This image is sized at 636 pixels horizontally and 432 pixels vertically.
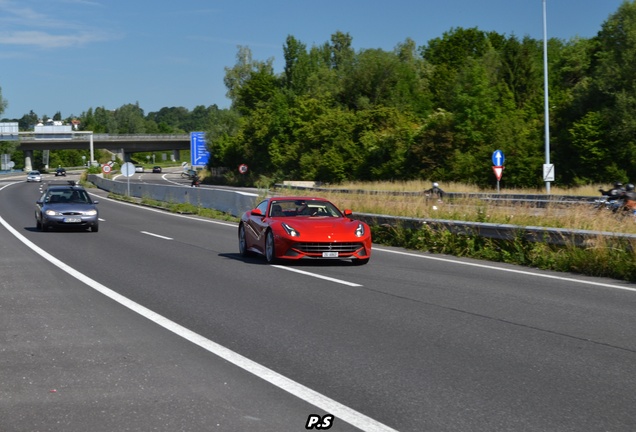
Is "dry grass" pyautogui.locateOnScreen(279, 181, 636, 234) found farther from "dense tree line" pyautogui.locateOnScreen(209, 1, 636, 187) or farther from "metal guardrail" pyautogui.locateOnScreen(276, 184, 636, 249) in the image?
"dense tree line" pyautogui.locateOnScreen(209, 1, 636, 187)

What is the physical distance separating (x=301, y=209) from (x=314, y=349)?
910 centimetres

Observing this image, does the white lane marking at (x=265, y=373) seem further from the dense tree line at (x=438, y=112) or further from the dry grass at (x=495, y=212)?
the dense tree line at (x=438, y=112)

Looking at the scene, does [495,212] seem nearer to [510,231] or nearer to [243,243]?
[510,231]

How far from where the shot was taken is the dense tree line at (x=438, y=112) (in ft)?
181

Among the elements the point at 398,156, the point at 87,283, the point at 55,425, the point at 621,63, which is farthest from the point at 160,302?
the point at 398,156

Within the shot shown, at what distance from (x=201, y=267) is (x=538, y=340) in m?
8.29

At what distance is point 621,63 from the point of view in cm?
5572

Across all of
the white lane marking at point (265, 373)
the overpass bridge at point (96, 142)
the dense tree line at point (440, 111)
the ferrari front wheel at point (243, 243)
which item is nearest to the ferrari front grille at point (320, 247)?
the ferrari front wheel at point (243, 243)

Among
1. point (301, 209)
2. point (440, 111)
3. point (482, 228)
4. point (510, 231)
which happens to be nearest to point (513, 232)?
point (510, 231)

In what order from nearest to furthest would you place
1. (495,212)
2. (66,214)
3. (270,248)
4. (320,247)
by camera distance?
(320,247) → (270,248) → (495,212) → (66,214)

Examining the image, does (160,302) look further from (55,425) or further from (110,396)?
(55,425)

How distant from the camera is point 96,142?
13188 centimetres

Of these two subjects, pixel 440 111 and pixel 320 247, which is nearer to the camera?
pixel 320 247

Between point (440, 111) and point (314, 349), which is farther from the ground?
point (440, 111)
